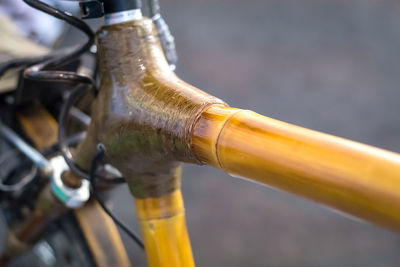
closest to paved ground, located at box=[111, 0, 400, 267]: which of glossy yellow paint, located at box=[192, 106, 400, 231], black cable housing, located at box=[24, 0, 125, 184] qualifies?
black cable housing, located at box=[24, 0, 125, 184]

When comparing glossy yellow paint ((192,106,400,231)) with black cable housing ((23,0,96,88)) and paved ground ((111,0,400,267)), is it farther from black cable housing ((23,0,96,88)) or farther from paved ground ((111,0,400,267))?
paved ground ((111,0,400,267))

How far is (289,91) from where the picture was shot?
5.29 ft

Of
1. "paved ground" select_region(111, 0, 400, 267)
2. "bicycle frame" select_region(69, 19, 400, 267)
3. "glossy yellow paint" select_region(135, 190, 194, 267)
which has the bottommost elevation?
"paved ground" select_region(111, 0, 400, 267)

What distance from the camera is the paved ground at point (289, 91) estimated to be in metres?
1.21

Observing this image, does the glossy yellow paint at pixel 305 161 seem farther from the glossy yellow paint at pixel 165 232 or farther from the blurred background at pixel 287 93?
the blurred background at pixel 287 93

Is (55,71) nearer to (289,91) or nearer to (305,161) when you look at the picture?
(305,161)

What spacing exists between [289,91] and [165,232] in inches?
52.2

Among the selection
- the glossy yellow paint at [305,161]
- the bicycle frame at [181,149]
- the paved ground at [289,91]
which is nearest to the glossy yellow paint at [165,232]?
the bicycle frame at [181,149]

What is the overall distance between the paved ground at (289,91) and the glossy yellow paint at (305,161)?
0.97 metres

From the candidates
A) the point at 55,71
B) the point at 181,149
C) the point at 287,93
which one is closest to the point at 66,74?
the point at 55,71

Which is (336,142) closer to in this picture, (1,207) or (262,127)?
(262,127)

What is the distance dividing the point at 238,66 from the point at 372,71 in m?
0.52

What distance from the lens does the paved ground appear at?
3.96ft

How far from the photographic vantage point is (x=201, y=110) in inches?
11.0
